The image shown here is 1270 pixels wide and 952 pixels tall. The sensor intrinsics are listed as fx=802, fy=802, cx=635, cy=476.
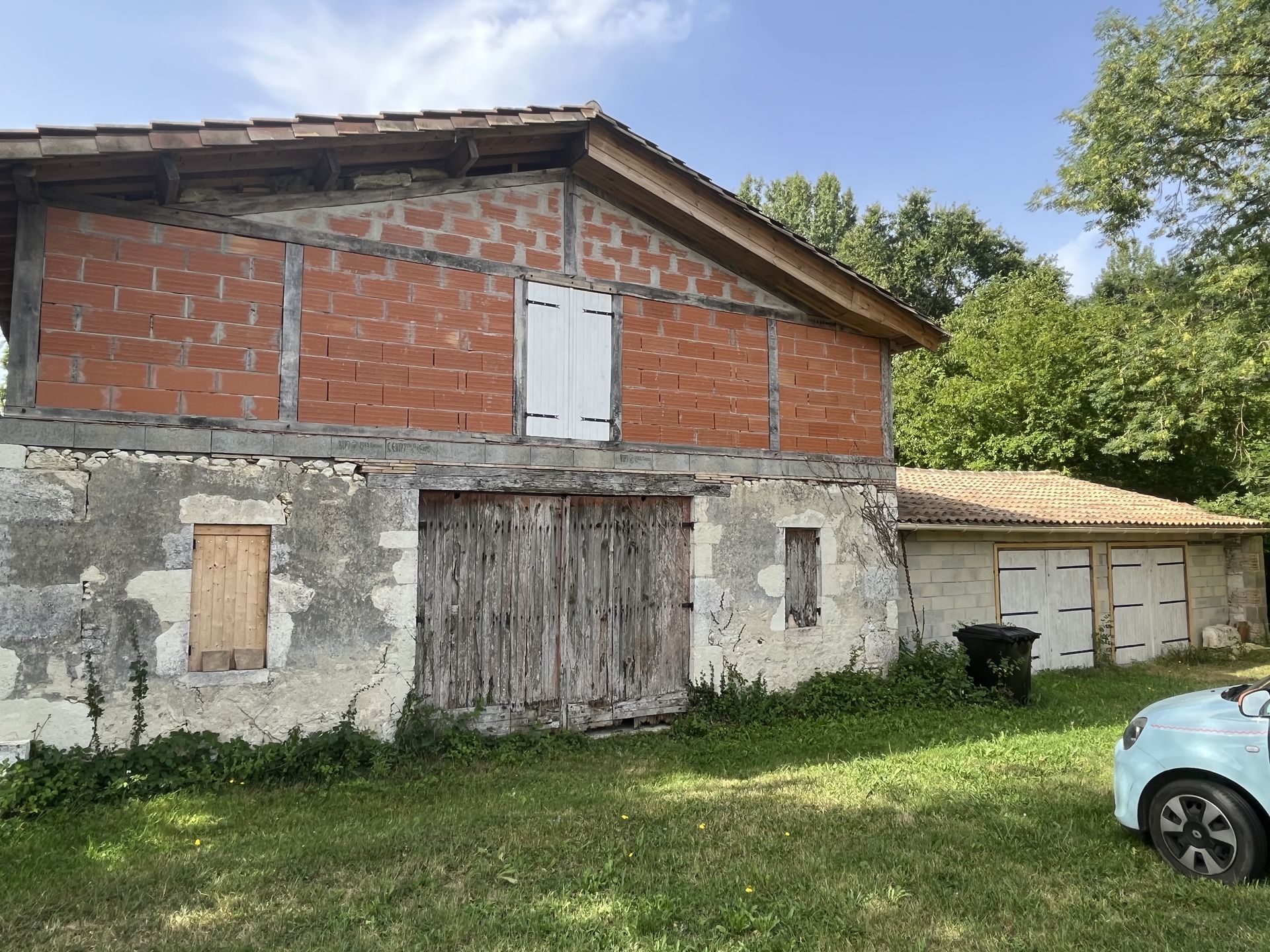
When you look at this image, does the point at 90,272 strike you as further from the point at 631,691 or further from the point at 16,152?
the point at 631,691

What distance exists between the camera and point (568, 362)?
8.06 meters

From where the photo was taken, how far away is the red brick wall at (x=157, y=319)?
20.1 ft

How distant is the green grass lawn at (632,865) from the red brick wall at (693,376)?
3371mm

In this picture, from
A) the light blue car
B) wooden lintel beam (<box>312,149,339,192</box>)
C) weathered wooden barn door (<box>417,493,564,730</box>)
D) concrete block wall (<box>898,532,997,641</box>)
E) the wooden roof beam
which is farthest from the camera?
concrete block wall (<box>898,532,997,641</box>)

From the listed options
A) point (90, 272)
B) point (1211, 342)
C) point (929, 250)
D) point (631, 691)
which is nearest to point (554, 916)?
point (631, 691)

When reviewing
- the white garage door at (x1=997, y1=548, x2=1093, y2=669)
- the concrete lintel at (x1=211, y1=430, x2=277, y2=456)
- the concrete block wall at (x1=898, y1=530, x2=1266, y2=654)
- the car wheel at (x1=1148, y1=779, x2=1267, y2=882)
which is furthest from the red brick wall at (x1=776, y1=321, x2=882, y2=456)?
the concrete lintel at (x1=211, y1=430, x2=277, y2=456)

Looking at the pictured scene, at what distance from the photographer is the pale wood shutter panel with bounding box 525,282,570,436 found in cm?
783

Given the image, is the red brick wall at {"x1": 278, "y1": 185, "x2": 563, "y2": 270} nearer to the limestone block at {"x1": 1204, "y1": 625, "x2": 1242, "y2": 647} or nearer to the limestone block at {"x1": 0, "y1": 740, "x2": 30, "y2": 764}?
the limestone block at {"x1": 0, "y1": 740, "x2": 30, "y2": 764}

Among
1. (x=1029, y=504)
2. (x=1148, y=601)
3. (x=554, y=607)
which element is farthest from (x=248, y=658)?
(x=1148, y=601)

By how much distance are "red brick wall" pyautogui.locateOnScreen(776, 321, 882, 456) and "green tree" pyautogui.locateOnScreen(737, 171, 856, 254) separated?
2646 centimetres

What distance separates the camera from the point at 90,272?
245 inches

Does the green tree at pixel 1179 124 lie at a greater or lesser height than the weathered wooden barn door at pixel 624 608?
greater

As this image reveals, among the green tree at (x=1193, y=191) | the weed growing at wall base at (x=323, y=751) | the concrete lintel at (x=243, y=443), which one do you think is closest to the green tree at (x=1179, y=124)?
the green tree at (x=1193, y=191)

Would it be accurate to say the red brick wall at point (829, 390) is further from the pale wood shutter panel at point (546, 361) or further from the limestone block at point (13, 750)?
the limestone block at point (13, 750)
